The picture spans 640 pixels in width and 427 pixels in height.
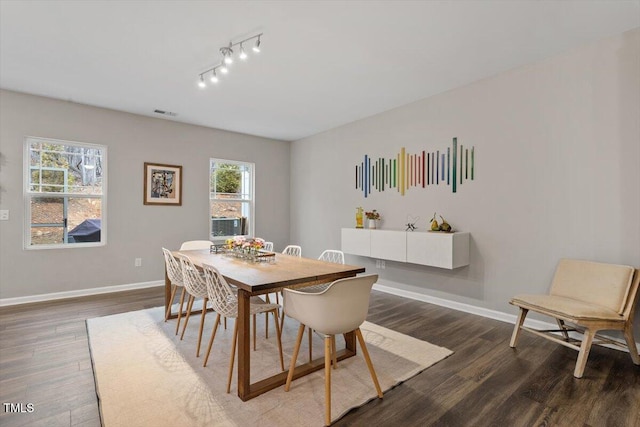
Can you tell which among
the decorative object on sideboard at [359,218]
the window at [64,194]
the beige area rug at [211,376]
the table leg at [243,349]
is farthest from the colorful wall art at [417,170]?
the window at [64,194]

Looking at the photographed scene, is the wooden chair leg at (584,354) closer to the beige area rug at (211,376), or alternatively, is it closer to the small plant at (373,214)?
the beige area rug at (211,376)

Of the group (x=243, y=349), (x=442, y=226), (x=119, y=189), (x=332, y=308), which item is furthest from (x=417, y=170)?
(x=119, y=189)

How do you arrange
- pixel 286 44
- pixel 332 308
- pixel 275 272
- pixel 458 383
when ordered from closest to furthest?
1. pixel 332 308
2. pixel 458 383
3. pixel 275 272
4. pixel 286 44

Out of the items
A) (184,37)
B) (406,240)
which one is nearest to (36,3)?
(184,37)

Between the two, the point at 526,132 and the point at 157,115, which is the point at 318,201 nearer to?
the point at 157,115

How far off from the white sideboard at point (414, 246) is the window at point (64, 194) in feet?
12.1

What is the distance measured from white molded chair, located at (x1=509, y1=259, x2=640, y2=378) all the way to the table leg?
2.25 metres

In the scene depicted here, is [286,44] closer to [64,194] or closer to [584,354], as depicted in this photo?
[584,354]

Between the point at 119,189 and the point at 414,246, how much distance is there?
4243mm

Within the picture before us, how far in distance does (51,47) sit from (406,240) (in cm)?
411

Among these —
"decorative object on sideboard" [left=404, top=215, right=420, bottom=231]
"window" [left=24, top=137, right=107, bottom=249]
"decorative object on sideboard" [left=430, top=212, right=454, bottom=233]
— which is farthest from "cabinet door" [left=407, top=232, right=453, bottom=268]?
"window" [left=24, top=137, right=107, bottom=249]

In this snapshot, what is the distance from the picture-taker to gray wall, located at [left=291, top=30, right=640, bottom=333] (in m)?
2.71

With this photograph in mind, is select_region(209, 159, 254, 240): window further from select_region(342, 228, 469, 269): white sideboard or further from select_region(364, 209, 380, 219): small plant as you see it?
select_region(364, 209, 380, 219): small plant

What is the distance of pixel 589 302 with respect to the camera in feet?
8.55
